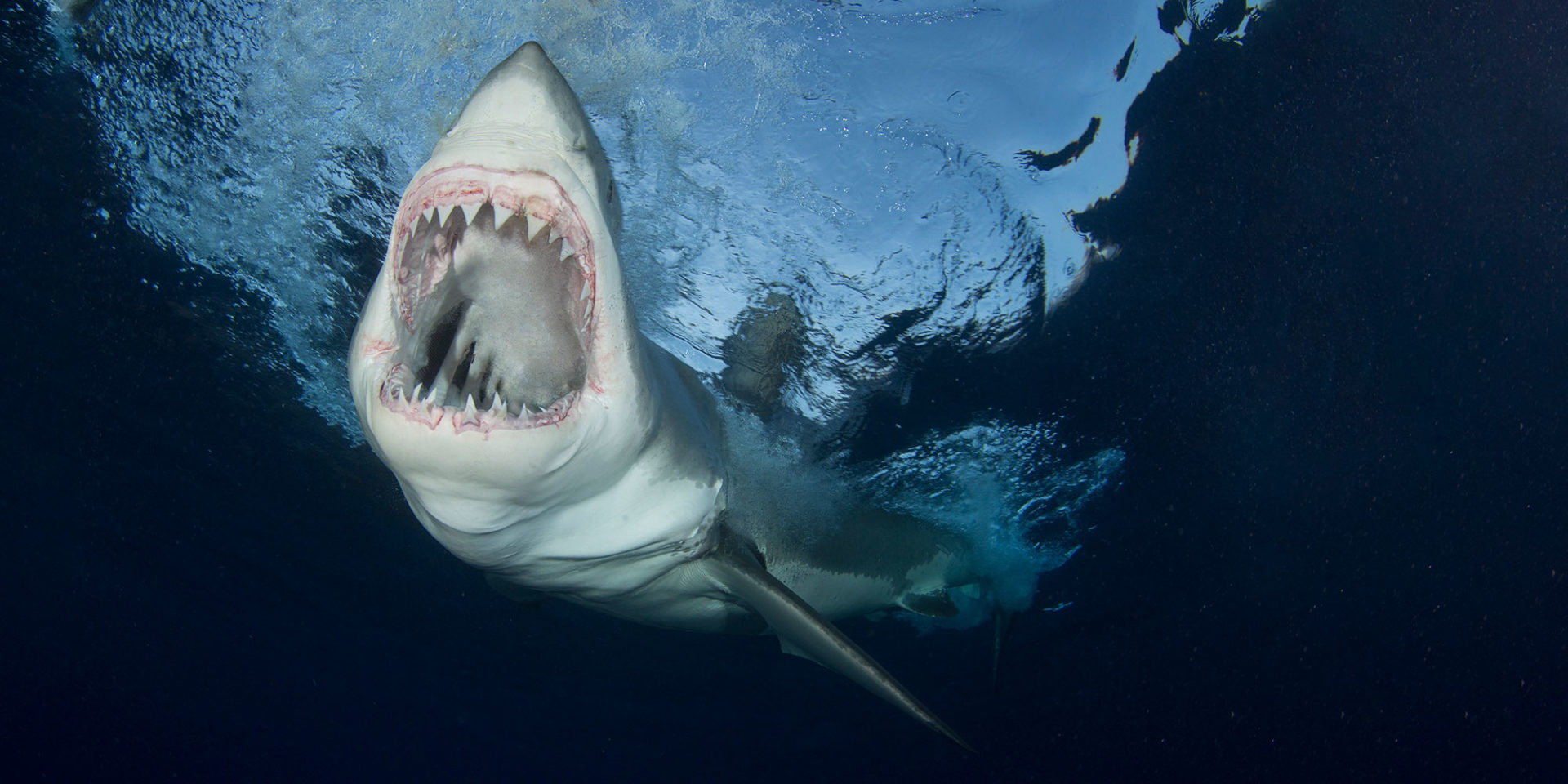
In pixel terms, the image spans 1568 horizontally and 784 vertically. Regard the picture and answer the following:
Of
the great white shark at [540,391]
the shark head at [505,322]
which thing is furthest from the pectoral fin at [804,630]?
the shark head at [505,322]

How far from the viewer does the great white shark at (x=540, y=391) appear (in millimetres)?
2205

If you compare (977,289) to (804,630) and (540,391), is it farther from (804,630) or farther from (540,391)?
(540,391)

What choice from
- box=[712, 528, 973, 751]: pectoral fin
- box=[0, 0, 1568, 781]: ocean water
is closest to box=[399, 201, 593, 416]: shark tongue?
box=[712, 528, 973, 751]: pectoral fin

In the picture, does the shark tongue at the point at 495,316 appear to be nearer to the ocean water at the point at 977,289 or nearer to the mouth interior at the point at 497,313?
the mouth interior at the point at 497,313

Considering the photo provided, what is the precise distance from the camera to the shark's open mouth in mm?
2197

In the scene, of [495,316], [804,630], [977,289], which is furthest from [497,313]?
[977,289]

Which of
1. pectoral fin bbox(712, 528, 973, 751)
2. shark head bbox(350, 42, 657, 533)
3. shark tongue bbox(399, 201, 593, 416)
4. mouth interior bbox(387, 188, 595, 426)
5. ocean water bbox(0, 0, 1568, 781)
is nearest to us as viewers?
shark head bbox(350, 42, 657, 533)

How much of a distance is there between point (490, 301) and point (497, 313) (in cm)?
6

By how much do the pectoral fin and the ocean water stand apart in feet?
9.82

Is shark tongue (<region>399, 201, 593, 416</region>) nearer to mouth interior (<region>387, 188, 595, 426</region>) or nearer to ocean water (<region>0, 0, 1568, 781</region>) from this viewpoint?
mouth interior (<region>387, 188, 595, 426</region>)

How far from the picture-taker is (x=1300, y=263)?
23.0ft

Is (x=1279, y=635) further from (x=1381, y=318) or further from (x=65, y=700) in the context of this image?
(x=65, y=700)

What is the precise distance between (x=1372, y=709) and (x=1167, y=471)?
1696cm

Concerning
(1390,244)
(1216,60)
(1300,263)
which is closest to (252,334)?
(1216,60)
